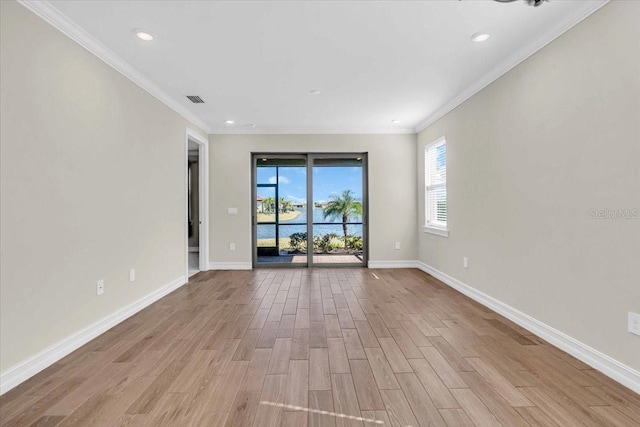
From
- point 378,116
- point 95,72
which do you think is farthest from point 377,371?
point 378,116

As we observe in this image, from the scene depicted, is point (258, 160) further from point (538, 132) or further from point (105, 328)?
point (538, 132)

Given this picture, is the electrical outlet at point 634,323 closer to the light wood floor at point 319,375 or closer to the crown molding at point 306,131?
the light wood floor at point 319,375

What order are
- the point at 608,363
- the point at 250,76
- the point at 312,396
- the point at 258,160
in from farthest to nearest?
the point at 258,160 → the point at 250,76 → the point at 608,363 → the point at 312,396

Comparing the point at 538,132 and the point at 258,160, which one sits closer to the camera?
the point at 538,132

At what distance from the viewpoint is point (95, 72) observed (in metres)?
2.71

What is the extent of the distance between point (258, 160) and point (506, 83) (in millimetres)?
3993

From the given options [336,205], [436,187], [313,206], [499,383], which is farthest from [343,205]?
[499,383]

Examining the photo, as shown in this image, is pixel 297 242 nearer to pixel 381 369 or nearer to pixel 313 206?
pixel 313 206

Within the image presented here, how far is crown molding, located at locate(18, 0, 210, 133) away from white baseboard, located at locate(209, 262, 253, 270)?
271 centimetres

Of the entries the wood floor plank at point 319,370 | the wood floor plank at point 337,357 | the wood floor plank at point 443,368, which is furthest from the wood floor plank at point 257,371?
the wood floor plank at point 443,368

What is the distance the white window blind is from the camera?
4668 mm

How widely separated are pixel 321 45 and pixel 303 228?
3.51 m

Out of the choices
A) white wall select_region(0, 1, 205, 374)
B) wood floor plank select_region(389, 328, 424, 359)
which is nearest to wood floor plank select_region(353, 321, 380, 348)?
wood floor plank select_region(389, 328, 424, 359)

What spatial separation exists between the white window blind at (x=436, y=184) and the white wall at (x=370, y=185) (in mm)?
412
